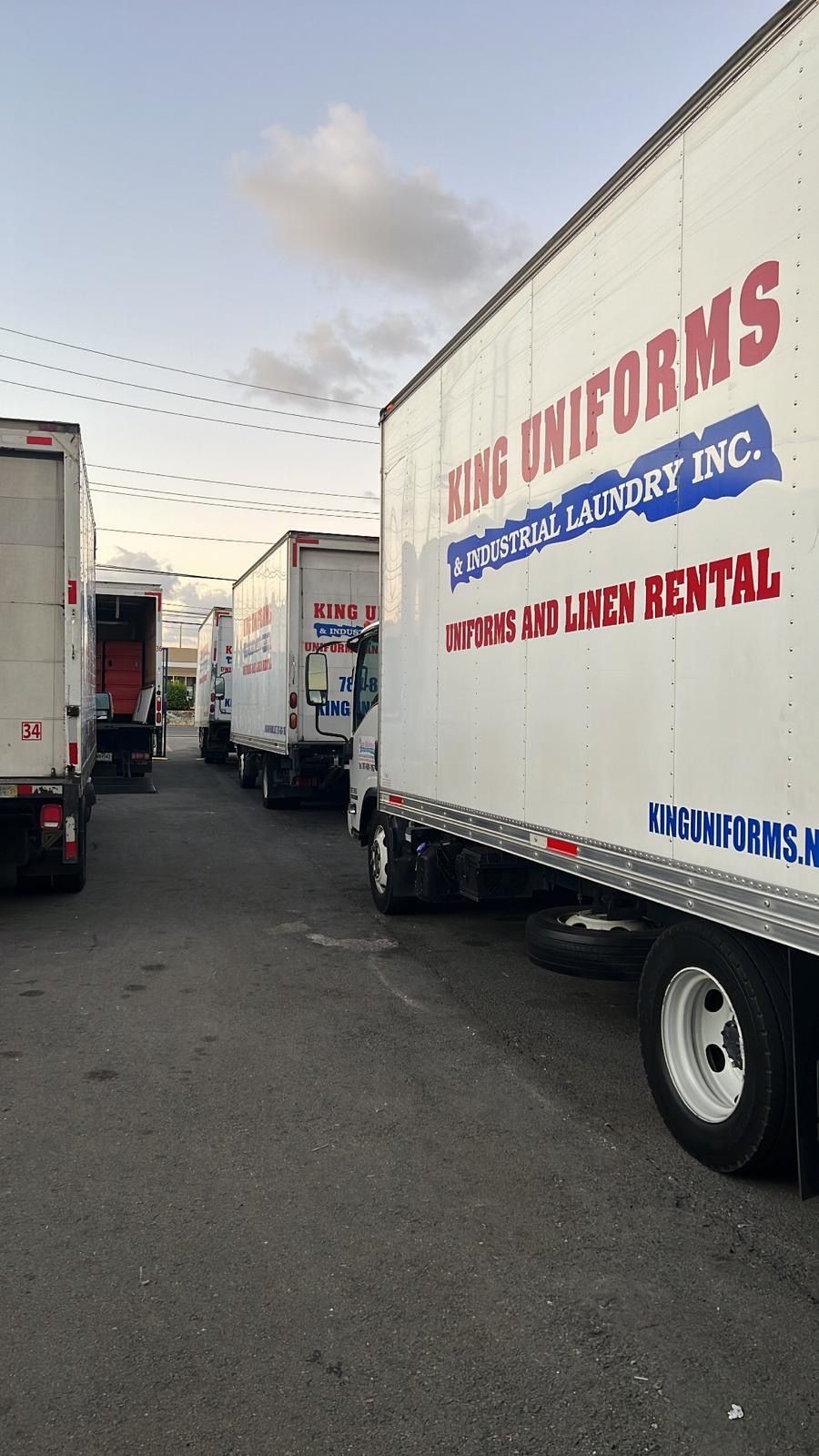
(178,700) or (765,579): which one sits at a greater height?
(178,700)

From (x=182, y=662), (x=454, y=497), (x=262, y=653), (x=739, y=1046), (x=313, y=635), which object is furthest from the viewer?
(x=182, y=662)

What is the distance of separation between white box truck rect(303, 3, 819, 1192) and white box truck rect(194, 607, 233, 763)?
21064 mm

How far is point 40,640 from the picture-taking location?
8.50m

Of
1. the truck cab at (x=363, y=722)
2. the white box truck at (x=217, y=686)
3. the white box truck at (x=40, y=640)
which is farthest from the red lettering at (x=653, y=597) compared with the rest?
the white box truck at (x=217, y=686)

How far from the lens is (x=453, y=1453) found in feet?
7.98

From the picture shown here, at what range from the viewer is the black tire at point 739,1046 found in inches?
138

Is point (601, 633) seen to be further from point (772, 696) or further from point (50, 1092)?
point (50, 1092)

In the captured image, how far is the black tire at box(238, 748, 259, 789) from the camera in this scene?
2081 centimetres

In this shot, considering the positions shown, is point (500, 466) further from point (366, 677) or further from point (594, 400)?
point (366, 677)

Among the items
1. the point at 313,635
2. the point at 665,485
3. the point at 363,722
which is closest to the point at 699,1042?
the point at 665,485

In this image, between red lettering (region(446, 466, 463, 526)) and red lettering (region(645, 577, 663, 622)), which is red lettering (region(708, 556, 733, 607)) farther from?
red lettering (region(446, 466, 463, 526))

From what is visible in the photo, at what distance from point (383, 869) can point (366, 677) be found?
209 cm

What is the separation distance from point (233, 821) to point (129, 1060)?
405 inches

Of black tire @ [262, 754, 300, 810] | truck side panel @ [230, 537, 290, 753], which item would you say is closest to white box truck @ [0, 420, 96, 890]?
truck side panel @ [230, 537, 290, 753]
